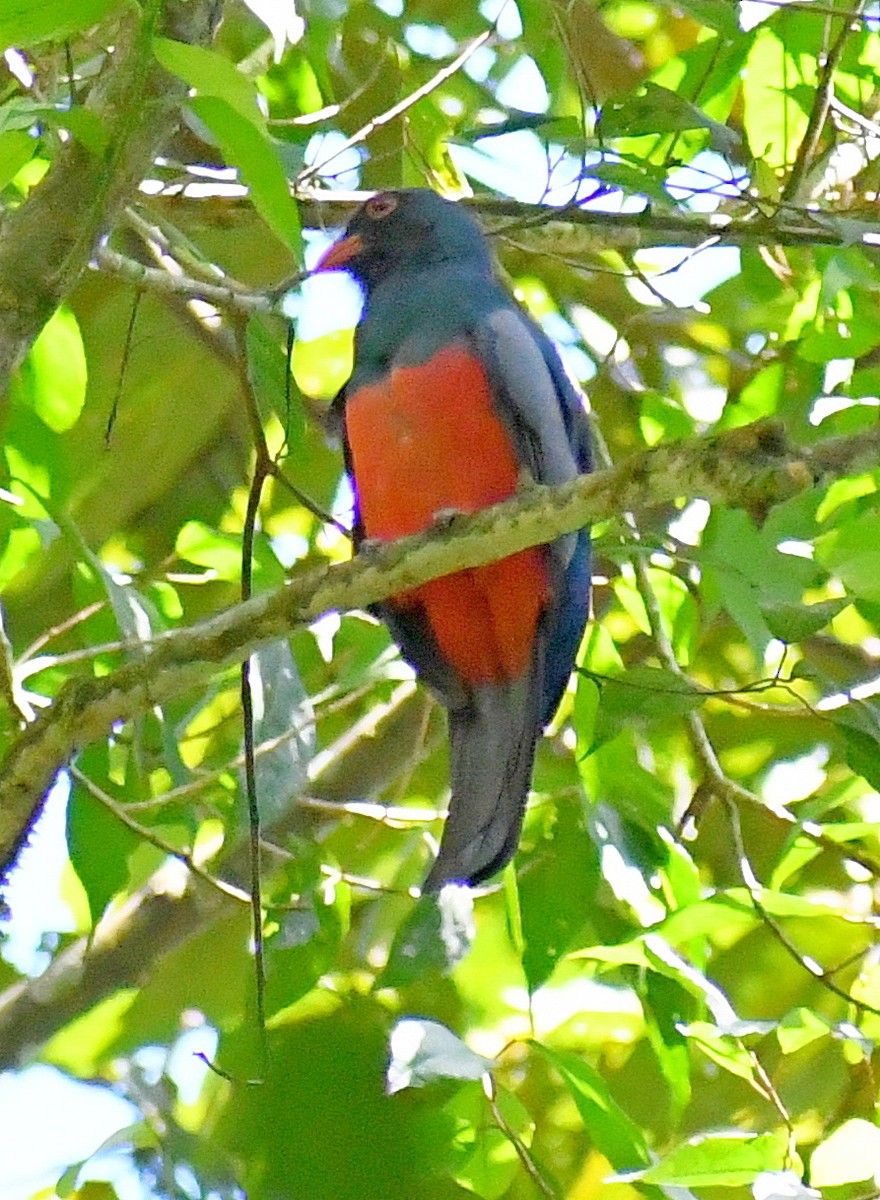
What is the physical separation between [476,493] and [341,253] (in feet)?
2.82

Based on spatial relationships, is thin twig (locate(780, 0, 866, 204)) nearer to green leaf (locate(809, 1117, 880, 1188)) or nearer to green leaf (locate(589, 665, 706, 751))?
green leaf (locate(589, 665, 706, 751))

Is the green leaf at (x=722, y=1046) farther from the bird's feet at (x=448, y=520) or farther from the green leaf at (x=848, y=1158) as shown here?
the bird's feet at (x=448, y=520)

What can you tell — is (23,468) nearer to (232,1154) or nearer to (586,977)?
(232,1154)

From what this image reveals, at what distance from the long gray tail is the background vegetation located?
7cm

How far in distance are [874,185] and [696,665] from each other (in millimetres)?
1101

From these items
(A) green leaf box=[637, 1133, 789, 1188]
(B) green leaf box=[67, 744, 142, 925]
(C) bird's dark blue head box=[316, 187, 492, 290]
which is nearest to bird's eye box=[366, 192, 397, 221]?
(C) bird's dark blue head box=[316, 187, 492, 290]

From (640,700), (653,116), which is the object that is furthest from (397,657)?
(653,116)

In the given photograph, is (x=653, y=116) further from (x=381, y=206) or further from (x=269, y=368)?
(x=381, y=206)

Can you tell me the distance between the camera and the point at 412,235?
11.1 feet

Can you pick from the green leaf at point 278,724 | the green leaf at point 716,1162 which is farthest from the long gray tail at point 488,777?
the green leaf at point 716,1162

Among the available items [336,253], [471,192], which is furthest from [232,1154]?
[471,192]

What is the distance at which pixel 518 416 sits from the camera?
283 cm

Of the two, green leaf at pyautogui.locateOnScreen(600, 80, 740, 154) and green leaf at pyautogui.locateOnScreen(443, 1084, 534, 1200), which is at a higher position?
green leaf at pyautogui.locateOnScreen(600, 80, 740, 154)

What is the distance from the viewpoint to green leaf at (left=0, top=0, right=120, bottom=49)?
4.29 feet
